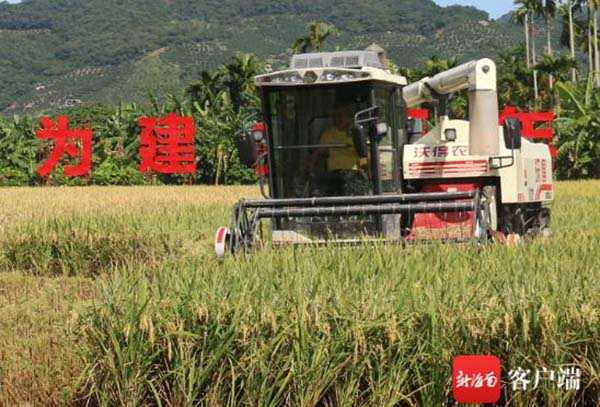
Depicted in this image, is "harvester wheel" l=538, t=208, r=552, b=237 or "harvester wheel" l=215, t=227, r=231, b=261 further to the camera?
"harvester wheel" l=538, t=208, r=552, b=237

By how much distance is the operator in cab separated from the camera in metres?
8.53

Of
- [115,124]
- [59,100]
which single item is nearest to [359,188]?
[115,124]

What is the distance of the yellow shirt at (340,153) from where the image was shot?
854cm

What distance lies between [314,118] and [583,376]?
4.67 meters

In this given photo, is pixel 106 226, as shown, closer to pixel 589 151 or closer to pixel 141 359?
pixel 141 359

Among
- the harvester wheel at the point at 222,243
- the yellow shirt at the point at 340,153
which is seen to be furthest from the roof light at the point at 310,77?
the harvester wheel at the point at 222,243

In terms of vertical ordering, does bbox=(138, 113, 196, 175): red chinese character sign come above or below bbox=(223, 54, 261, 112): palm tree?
below

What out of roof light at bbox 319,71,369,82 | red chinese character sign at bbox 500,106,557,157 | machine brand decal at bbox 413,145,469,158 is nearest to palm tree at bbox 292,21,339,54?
red chinese character sign at bbox 500,106,557,157

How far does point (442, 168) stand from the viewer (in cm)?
932

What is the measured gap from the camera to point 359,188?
8.60 metres

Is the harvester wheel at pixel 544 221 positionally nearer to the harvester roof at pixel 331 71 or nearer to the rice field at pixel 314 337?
the harvester roof at pixel 331 71

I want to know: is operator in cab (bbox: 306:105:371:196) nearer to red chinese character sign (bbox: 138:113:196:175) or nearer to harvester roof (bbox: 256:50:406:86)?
harvester roof (bbox: 256:50:406:86)

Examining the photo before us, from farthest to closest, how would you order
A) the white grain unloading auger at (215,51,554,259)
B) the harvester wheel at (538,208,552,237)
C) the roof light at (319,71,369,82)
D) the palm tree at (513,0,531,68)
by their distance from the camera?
the palm tree at (513,0,531,68), the harvester wheel at (538,208,552,237), the roof light at (319,71,369,82), the white grain unloading auger at (215,51,554,259)

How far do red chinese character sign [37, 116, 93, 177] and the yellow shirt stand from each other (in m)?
21.7
